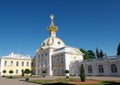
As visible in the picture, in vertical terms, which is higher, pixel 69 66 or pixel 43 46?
pixel 43 46

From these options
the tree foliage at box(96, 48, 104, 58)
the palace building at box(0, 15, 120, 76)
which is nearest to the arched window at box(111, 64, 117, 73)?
the palace building at box(0, 15, 120, 76)

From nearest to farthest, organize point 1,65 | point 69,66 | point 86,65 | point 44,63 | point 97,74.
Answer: point 97,74
point 86,65
point 69,66
point 44,63
point 1,65

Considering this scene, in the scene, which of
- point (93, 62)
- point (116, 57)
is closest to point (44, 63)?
point (93, 62)

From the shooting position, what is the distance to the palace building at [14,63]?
219ft

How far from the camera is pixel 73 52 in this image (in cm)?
5500

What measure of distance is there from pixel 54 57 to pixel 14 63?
19.9 m

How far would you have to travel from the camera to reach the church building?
53.0 meters

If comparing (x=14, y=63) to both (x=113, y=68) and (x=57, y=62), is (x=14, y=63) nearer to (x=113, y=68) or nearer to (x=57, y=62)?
(x=57, y=62)

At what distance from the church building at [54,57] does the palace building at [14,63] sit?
430 centimetres

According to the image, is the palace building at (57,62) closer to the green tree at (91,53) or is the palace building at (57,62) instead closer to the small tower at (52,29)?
the small tower at (52,29)

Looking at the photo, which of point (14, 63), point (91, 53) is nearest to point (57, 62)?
point (14, 63)

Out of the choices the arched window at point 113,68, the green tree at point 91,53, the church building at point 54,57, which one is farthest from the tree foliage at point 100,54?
the arched window at point 113,68

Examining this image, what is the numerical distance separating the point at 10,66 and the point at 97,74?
38240mm

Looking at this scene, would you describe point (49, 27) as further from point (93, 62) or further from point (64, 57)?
point (93, 62)
